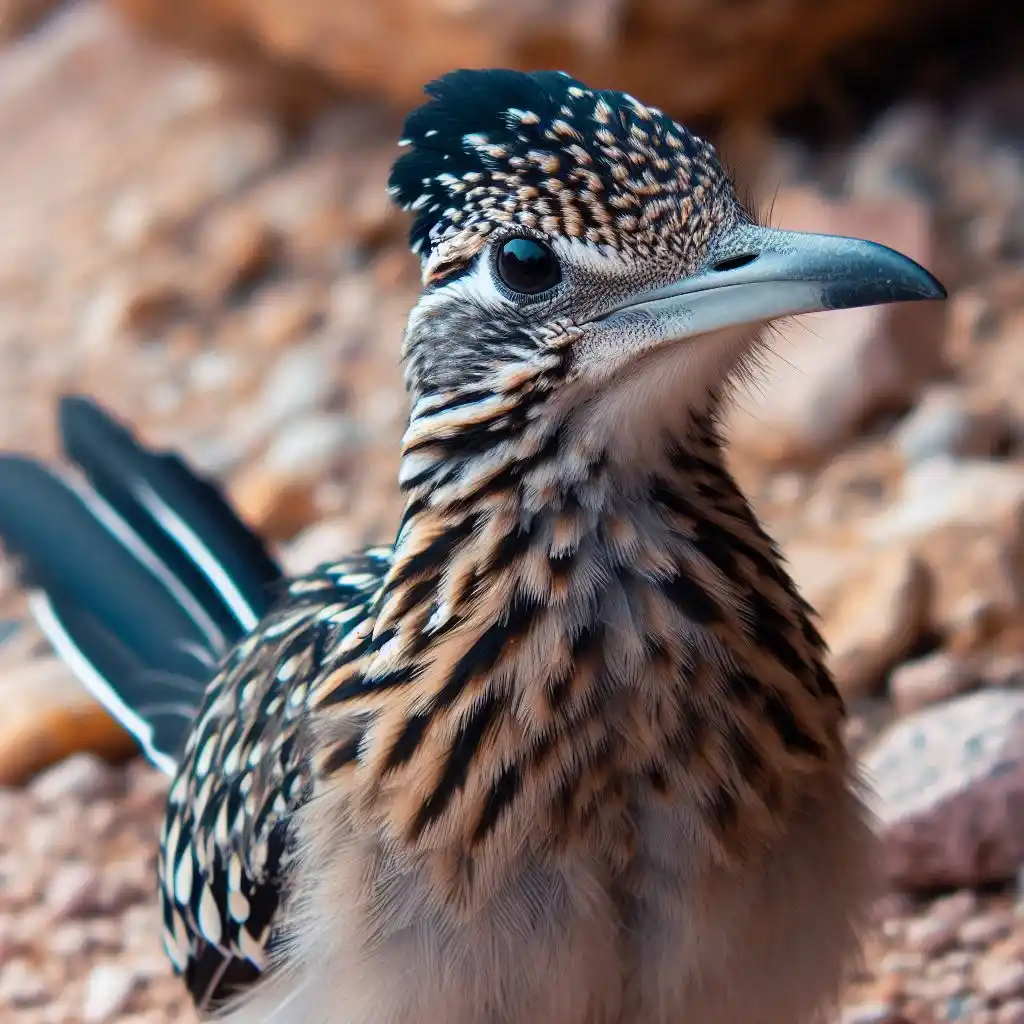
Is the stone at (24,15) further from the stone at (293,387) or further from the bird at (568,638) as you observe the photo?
the bird at (568,638)

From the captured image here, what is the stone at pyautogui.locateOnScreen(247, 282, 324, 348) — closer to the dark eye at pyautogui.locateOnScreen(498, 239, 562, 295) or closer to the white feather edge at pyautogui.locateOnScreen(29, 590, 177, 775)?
the white feather edge at pyautogui.locateOnScreen(29, 590, 177, 775)

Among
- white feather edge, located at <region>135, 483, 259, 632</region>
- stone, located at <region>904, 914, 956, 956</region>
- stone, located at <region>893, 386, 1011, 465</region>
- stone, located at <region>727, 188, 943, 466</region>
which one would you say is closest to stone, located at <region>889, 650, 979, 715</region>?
stone, located at <region>904, 914, 956, 956</region>

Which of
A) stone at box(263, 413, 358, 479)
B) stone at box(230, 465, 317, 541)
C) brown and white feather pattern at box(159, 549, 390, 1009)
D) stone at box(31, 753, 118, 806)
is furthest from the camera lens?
stone at box(263, 413, 358, 479)

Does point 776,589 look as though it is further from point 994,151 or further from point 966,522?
point 994,151

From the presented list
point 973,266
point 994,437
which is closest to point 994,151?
point 973,266

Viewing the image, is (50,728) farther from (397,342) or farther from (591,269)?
(591,269)

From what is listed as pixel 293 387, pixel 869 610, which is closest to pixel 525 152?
pixel 869 610

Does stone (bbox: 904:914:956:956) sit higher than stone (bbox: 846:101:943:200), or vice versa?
stone (bbox: 846:101:943:200)
